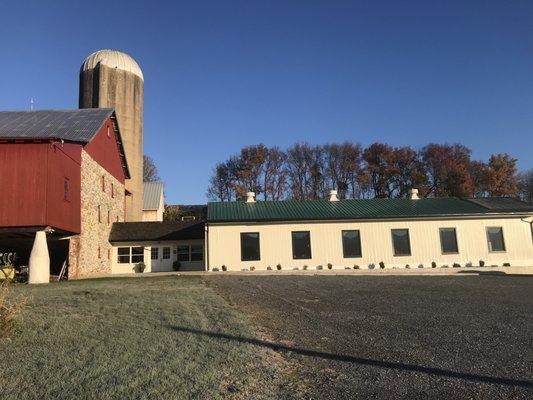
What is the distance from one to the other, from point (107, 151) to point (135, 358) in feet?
84.7

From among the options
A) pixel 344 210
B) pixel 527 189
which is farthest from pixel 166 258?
pixel 527 189

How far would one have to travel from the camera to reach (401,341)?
7.06m

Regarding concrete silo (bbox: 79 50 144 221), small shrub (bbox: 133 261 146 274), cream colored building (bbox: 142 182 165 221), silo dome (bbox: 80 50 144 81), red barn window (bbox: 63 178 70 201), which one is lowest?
small shrub (bbox: 133 261 146 274)

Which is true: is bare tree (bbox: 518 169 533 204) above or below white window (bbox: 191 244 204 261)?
above

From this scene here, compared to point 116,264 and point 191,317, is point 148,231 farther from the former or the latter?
point 191,317

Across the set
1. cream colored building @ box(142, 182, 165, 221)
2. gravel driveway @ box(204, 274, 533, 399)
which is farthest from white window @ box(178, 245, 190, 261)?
gravel driveway @ box(204, 274, 533, 399)

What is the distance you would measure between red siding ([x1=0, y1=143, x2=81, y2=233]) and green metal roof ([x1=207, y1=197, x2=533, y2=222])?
28.8 feet

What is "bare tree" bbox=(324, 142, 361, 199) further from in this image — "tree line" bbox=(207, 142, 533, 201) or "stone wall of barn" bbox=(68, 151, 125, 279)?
"stone wall of barn" bbox=(68, 151, 125, 279)

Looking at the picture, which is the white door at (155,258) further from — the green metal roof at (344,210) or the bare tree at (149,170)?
the bare tree at (149,170)

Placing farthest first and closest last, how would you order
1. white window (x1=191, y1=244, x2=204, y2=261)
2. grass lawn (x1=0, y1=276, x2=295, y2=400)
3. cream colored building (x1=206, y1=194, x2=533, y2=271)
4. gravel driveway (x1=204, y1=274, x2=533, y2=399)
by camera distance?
white window (x1=191, y1=244, x2=204, y2=261) → cream colored building (x1=206, y1=194, x2=533, y2=271) → gravel driveway (x1=204, y1=274, x2=533, y2=399) → grass lawn (x1=0, y1=276, x2=295, y2=400)

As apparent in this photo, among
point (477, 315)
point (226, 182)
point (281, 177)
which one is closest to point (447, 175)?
point (281, 177)

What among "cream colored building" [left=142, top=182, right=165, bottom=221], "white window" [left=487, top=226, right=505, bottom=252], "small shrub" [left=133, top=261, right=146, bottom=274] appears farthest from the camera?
"cream colored building" [left=142, top=182, right=165, bottom=221]

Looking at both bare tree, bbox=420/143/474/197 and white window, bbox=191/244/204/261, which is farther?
bare tree, bbox=420/143/474/197

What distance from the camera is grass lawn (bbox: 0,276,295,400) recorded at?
4723 mm
